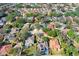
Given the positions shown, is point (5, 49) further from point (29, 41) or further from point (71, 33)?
point (71, 33)

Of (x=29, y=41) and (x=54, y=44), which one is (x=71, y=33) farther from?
(x=29, y=41)

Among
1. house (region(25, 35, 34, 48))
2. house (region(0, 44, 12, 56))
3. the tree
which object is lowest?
house (region(0, 44, 12, 56))

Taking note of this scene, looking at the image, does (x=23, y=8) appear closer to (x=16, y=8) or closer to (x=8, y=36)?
(x=16, y=8)

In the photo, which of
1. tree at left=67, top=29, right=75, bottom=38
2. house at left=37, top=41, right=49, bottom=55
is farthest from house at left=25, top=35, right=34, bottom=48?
tree at left=67, top=29, right=75, bottom=38

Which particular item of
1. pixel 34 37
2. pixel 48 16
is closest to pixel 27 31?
pixel 34 37

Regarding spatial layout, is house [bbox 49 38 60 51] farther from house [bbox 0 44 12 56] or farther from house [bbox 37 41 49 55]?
house [bbox 0 44 12 56]

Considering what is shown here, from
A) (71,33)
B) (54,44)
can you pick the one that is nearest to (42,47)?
(54,44)

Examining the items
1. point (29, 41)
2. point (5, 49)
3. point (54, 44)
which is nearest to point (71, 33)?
point (54, 44)

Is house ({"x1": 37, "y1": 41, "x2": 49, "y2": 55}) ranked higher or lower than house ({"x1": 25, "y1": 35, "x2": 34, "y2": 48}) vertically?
lower
